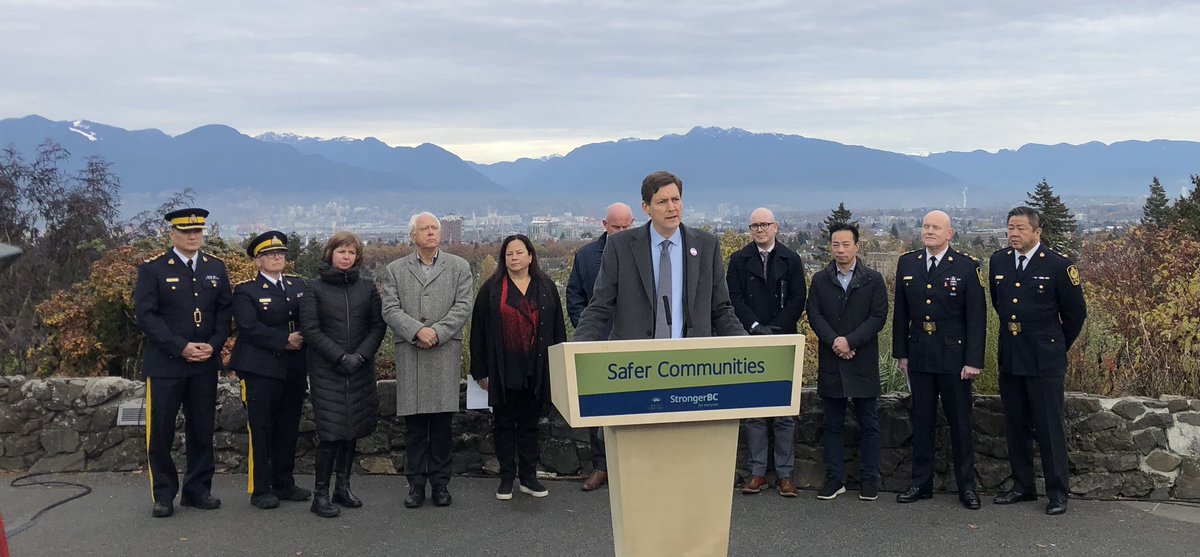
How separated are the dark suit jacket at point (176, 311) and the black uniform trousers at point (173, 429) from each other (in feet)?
0.25

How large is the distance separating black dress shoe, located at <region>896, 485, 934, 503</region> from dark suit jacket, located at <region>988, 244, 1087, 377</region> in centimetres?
95

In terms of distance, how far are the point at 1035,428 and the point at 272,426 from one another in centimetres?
485

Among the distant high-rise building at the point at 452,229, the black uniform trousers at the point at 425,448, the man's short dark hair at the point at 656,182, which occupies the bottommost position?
the black uniform trousers at the point at 425,448

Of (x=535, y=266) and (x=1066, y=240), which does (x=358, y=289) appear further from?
(x=1066, y=240)

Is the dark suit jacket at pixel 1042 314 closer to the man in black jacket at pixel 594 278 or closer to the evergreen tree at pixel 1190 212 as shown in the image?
the man in black jacket at pixel 594 278

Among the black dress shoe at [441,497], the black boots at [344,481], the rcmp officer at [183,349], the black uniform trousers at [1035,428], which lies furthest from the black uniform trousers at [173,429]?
the black uniform trousers at [1035,428]

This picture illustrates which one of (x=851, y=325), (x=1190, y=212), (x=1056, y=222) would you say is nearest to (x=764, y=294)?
(x=851, y=325)

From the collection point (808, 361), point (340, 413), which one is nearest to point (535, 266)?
point (340, 413)

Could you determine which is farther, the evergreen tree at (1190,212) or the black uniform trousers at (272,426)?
the evergreen tree at (1190,212)

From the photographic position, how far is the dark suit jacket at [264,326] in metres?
6.11

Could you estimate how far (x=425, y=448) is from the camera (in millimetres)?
6387

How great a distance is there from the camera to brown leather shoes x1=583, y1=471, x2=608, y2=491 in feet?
21.6

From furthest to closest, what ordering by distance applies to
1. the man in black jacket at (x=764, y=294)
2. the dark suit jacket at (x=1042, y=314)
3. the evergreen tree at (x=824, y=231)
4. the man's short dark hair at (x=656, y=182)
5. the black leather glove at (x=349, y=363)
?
1. the evergreen tree at (x=824, y=231)
2. the man in black jacket at (x=764, y=294)
3. the black leather glove at (x=349, y=363)
4. the dark suit jacket at (x=1042, y=314)
5. the man's short dark hair at (x=656, y=182)

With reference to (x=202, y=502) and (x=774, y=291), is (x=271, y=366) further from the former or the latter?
(x=774, y=291)
